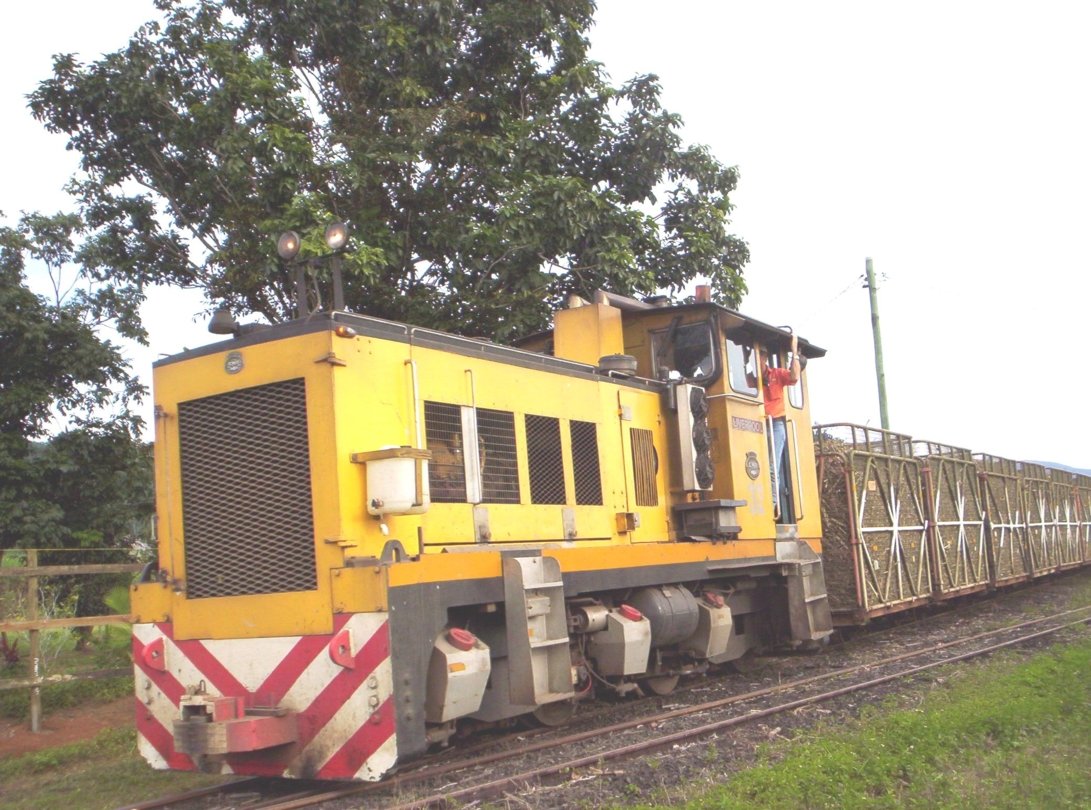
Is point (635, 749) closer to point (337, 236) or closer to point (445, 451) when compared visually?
point (445, 451)

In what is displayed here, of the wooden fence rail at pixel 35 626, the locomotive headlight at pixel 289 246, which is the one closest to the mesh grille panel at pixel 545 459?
the locomotive headlight at pixel 289 246

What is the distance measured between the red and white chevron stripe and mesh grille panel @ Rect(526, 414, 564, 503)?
2013 mm

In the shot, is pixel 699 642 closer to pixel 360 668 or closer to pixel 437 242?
pixel 360 668

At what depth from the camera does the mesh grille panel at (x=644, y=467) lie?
779 cm

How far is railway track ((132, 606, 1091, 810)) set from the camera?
5.11 meters

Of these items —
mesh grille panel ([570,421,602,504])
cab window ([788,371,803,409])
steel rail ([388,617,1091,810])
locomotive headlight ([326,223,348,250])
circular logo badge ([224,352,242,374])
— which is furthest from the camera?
cab window ([788,371,803,409])

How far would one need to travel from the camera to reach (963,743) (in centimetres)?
553

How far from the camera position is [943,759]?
203 inches

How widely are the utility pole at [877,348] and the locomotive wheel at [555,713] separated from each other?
14.8m

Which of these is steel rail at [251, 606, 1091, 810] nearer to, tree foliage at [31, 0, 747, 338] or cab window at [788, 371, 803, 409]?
cab window at [788, 371, 803, 409]

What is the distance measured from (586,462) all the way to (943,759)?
311 cm

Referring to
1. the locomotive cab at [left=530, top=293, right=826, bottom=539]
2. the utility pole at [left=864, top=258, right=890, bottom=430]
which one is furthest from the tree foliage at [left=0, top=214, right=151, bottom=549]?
the utility pole at [left=864, top=258, right=890, bottom=430]

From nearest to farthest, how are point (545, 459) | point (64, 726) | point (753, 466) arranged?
point (545, 459) < point (64, 726) < point (753, 466)

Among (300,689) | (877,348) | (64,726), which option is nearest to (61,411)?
(64,726)
